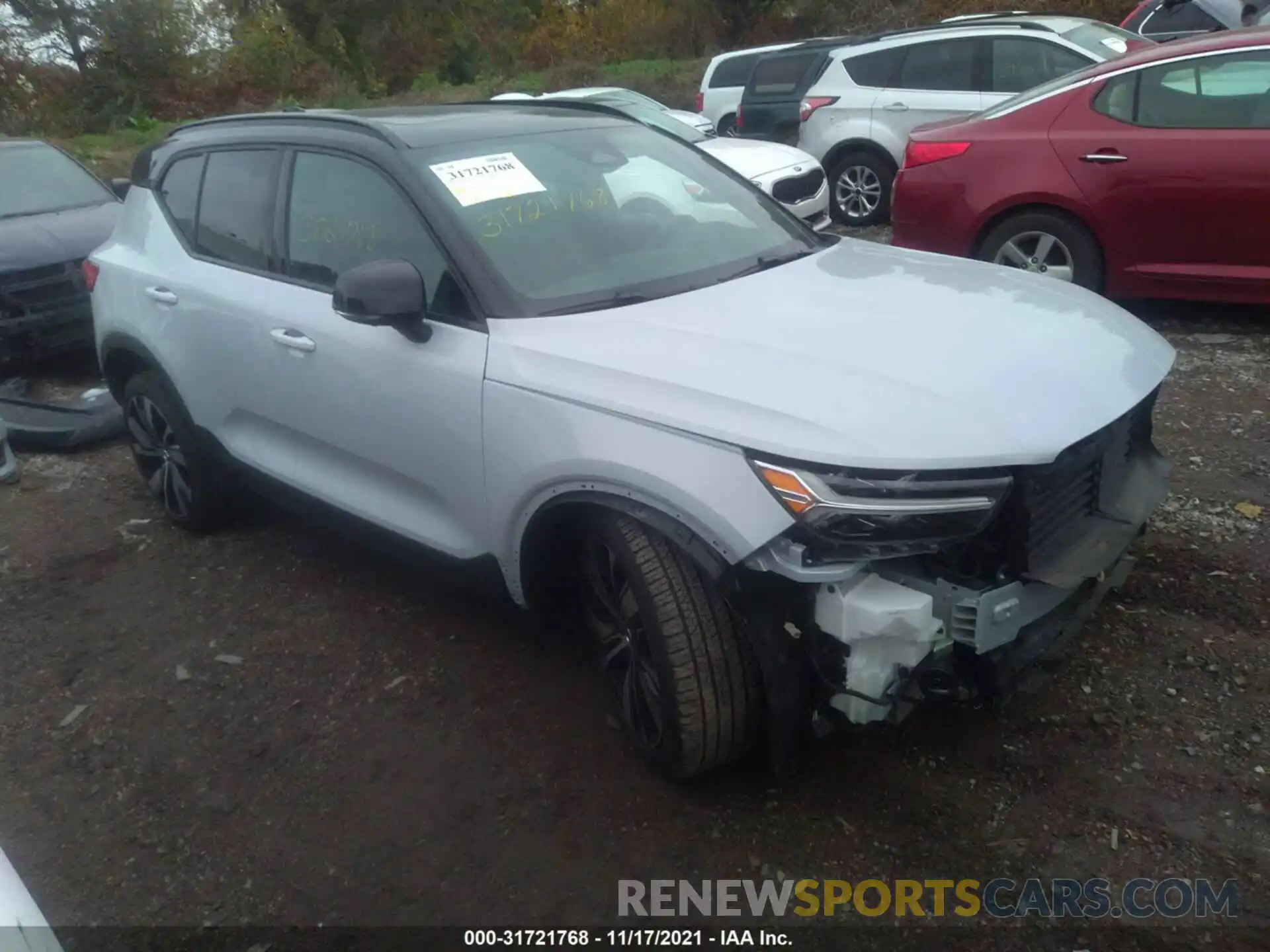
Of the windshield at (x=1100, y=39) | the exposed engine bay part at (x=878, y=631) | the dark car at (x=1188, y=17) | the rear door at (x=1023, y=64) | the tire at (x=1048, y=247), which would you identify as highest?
the dark car at (x=1188, y=17)

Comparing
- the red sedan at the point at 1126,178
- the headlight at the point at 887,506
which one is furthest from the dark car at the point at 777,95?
the headlight at the point at 887,506

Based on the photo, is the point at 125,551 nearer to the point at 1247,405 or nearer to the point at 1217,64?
the point at 1247,405

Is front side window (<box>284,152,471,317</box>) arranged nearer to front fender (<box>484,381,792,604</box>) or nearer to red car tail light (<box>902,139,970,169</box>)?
front fender (<box>484,381,792,604</box>)

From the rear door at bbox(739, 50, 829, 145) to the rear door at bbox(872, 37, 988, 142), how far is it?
7.04ft

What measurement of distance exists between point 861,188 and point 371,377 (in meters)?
7.38

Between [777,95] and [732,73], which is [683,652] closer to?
[777,95]

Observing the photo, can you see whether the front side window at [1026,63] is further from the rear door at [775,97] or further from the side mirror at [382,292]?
the side mirror at [382,292]

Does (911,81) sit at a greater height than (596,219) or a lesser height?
greater

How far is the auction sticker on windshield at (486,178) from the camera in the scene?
3.26 m

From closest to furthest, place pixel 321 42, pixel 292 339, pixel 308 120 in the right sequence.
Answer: pixel 292 339 → pixel 308 120 → pixel 321 42

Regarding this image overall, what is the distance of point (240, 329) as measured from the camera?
12.6 ft

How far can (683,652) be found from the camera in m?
2.62

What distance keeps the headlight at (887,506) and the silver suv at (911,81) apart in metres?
7.36
